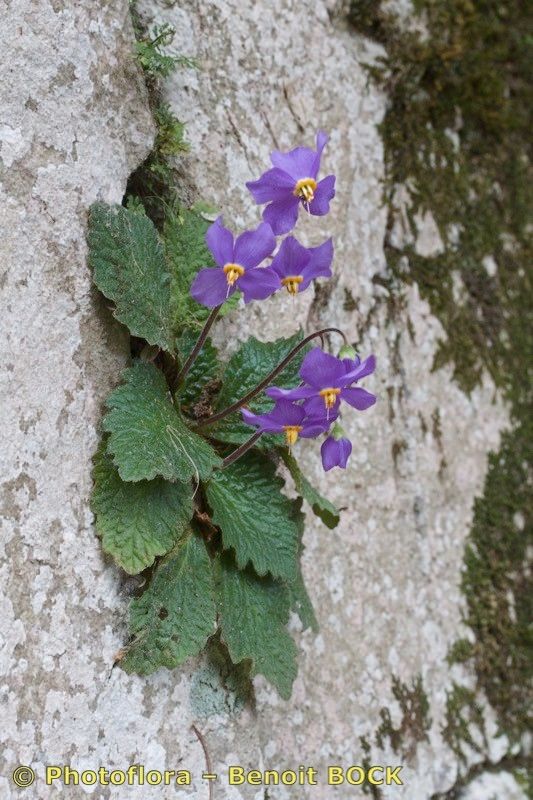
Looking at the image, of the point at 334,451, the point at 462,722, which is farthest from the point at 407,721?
the point at 334,451

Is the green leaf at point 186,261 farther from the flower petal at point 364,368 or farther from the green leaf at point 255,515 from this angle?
the flower petal at point 364,368

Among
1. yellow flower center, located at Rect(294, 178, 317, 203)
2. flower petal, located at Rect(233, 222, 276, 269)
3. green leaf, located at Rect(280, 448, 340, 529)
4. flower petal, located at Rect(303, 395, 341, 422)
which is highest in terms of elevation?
yellow flower center, located at Rect(294, 178, 317, 203)

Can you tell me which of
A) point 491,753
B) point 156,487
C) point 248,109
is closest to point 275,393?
point 156,487

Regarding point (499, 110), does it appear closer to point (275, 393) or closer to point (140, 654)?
point (275, 393)

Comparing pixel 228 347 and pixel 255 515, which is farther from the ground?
pixel 228 347

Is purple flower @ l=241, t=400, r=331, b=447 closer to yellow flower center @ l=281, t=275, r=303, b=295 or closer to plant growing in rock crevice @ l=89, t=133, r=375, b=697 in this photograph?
plant growing in rock crevice @ l=89, t=133, r=375, b=697

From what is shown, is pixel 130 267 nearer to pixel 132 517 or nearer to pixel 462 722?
pixel 132 517

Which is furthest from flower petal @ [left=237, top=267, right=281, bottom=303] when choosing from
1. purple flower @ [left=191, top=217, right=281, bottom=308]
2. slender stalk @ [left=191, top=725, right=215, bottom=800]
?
slender stalk @ [left=191, top=725, right=215, bottom=800]
